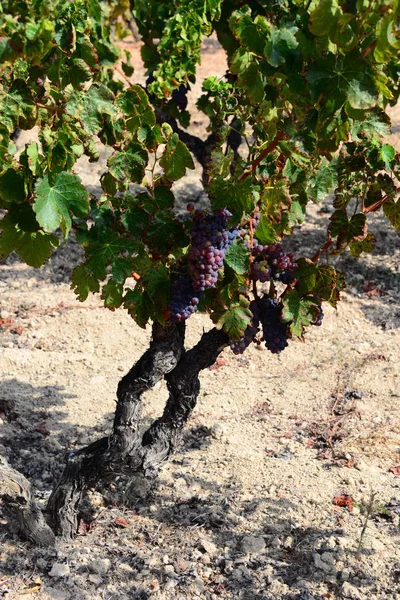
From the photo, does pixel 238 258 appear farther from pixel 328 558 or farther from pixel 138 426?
pixel 328 558

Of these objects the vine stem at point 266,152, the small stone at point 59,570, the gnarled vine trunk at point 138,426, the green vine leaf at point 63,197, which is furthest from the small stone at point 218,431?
the green vine leaf at point 63,197

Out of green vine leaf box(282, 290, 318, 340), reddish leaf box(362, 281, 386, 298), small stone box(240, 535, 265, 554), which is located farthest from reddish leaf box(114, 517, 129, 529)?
reddish leaf box(362, 281, 386, 298)

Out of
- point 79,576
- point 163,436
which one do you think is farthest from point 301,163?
point 79,576

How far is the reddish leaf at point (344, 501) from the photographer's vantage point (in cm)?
377

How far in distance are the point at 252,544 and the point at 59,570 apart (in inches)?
33.2

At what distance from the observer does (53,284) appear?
20.5 ft

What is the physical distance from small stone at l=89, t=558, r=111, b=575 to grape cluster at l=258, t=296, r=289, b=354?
1.18 m

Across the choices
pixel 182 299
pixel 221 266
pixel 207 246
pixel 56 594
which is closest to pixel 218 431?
pixel 56 594

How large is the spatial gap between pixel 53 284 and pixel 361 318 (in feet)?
7.86

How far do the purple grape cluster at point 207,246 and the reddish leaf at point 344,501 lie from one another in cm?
146

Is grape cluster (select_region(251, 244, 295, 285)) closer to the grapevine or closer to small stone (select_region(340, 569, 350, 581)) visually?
the grapevine

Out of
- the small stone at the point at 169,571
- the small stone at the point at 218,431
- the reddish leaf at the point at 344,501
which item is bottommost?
the small stone at the point at 169,571

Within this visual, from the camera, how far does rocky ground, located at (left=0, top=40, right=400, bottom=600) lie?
3.34 meters

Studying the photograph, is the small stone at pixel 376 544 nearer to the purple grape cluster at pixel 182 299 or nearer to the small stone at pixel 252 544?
the small stone at pixel 252 544
